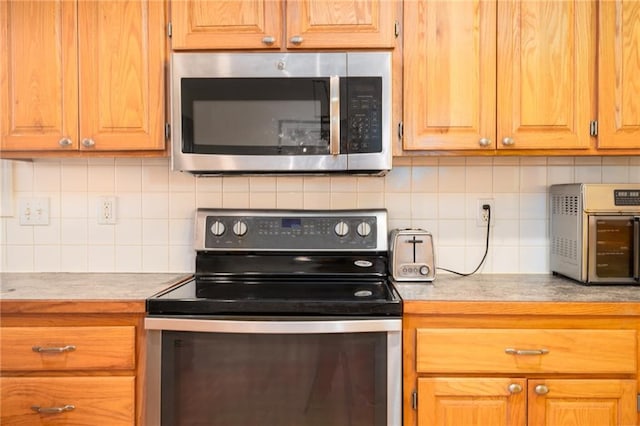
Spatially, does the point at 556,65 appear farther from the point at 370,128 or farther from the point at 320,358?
the point at 320,358

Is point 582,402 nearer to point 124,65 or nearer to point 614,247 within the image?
point 614,247

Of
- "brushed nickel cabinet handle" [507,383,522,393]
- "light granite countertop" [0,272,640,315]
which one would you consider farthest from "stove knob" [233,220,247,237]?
"brushed nickel cabinet handle" [507,383,522,393]

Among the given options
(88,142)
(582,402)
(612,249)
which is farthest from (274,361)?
(612,249)

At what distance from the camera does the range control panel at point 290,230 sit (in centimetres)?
180

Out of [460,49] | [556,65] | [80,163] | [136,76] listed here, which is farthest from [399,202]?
[80,163]

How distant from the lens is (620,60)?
159 cm

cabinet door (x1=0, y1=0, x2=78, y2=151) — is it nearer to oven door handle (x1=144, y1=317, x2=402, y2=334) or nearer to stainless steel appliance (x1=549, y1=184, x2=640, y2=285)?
oven door handle (x1=144, y1=317, x2=402, y2=334)

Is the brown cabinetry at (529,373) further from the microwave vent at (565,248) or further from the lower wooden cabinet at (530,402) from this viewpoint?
the microwave vent at (565,248)

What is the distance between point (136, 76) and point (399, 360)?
4.47 feet

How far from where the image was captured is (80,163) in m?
1.97

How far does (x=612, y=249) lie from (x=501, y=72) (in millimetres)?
760

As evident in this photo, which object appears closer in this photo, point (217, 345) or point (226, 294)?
point (217, 345)

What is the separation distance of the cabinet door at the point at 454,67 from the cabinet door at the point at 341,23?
0.32 feet

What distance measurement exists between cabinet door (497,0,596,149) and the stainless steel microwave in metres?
0.45
